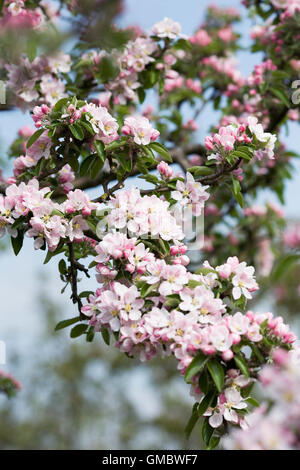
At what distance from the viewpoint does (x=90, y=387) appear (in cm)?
1097

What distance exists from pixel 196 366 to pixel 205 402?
0.53 ft

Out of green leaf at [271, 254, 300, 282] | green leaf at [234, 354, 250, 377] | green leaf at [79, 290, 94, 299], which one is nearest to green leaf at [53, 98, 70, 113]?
green leaf at [79, 290, 94, 299]

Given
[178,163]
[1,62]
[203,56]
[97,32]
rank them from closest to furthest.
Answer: [97,32] < [1,62] < [178,163] < [203,56]

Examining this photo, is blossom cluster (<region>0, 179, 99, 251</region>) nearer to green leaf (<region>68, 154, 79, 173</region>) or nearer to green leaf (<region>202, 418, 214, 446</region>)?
green leaf (<region>68, 154, 79, 173</region>)

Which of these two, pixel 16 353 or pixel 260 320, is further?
pixel 16 353

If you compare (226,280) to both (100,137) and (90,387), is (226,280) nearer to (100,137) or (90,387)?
(100,137)

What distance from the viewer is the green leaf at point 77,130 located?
214cm

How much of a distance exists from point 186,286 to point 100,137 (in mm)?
701

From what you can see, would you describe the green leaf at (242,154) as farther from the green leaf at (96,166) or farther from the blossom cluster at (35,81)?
the blossom cluster at (35,81)

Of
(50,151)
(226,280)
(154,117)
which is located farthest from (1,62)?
(226,280)

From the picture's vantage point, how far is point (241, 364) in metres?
1.68

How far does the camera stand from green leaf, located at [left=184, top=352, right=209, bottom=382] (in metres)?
1.61

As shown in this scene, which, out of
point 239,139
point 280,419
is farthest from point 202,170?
point 280,419

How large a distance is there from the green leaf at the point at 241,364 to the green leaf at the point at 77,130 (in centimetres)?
96
